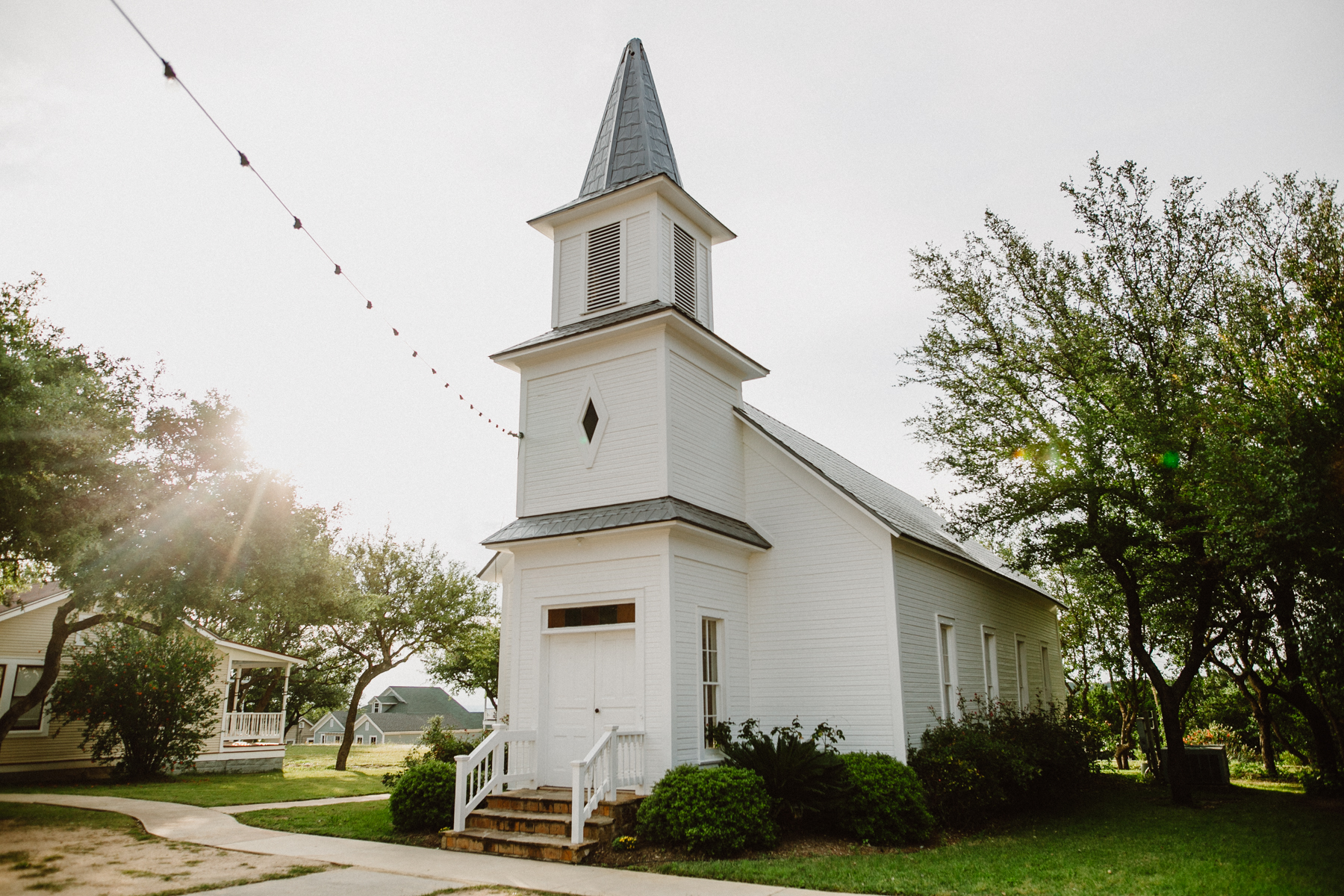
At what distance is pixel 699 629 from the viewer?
12.4 meters

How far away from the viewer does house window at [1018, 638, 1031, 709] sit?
20.3 meters

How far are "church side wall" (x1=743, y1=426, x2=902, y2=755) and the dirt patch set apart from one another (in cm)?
718

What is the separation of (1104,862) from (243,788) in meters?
17.2

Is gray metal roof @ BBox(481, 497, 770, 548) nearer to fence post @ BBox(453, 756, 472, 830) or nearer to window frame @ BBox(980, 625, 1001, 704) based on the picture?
fence post @ BBox(453, 756, 472, 830)

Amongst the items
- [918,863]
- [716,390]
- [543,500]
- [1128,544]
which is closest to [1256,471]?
[1128,544]

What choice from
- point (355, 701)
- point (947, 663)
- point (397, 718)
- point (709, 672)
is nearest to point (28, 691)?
point (355, 701)

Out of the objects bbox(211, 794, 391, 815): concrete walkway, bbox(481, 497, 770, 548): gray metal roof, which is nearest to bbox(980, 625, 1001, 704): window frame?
bbox(481, 497, 770, 548): gray metal roof

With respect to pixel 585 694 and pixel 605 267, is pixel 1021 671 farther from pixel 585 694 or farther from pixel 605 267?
pixel 605 267

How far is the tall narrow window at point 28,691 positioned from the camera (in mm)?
20578

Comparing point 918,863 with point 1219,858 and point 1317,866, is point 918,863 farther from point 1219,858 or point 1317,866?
point 1317,866

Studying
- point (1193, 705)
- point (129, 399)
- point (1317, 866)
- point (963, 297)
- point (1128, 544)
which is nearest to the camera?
point (1317, 866)

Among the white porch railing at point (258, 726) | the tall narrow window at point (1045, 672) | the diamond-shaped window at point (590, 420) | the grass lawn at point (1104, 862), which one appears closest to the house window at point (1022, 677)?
the tall narrow window at point (1045, 672)

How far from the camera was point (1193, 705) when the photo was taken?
24359 millimetres

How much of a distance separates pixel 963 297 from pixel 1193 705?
15.6 meters
